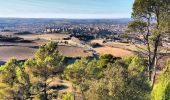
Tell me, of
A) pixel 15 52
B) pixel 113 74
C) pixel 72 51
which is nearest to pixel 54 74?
pixel 113 74

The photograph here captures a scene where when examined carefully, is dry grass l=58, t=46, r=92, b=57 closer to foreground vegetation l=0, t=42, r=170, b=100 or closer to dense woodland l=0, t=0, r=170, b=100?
dense woodland l=0, t=0, r=170, b=100

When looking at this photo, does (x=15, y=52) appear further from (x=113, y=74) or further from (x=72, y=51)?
(x=113, y=74)

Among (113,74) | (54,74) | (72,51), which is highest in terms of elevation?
(113,74)

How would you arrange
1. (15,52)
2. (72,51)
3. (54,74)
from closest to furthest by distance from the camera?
(54,74)
(15,52)
(72,51)

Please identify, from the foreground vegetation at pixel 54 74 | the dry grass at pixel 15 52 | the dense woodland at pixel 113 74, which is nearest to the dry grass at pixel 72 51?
the dry grass at pixel 15 52

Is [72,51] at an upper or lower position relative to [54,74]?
lower

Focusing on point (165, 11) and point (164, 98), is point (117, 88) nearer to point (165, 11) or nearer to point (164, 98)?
point (164, 98)

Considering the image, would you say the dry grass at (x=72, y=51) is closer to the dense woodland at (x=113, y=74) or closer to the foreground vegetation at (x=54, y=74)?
the dense woodland at (x=113, y=74)

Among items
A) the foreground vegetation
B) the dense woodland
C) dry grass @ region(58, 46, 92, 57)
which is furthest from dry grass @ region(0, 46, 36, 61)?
the foreground vegetation
